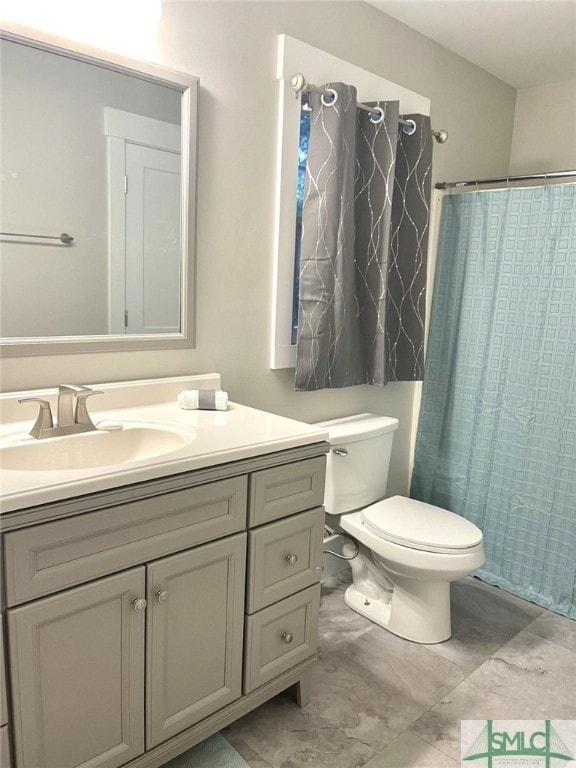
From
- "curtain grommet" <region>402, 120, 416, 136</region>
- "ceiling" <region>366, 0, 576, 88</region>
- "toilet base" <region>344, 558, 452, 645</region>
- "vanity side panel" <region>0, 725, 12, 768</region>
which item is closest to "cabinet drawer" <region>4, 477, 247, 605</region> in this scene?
"vanity side panel" <region>0, 725, 12, 768</region>

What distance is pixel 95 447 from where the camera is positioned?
1497 millimetres

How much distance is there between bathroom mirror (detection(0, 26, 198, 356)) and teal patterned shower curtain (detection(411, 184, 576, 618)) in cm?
135

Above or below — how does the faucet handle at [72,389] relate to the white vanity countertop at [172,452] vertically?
above

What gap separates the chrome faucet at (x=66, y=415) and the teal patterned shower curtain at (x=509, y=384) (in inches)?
67.7

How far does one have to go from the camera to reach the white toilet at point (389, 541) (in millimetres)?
2025

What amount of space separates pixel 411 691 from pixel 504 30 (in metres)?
2.45

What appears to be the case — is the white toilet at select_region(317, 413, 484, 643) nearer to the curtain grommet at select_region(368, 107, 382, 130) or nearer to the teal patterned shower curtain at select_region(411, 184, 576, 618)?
the teal patterned shower curtain at select_region(411, 184, 576, 618)

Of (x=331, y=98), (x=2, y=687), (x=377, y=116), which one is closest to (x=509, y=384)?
(x=377, y=116)

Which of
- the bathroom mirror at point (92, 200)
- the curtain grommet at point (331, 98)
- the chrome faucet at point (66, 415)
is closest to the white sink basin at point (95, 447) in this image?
the chrome faucet at point (66, 415)

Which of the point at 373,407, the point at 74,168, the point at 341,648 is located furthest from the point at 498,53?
the point at 341,648

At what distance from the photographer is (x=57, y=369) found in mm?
1598

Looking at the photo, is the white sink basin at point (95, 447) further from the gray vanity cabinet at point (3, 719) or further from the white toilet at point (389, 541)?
the white toilet at point (389, 541)

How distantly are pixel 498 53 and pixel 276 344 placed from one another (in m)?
1.66

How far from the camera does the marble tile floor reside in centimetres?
160
